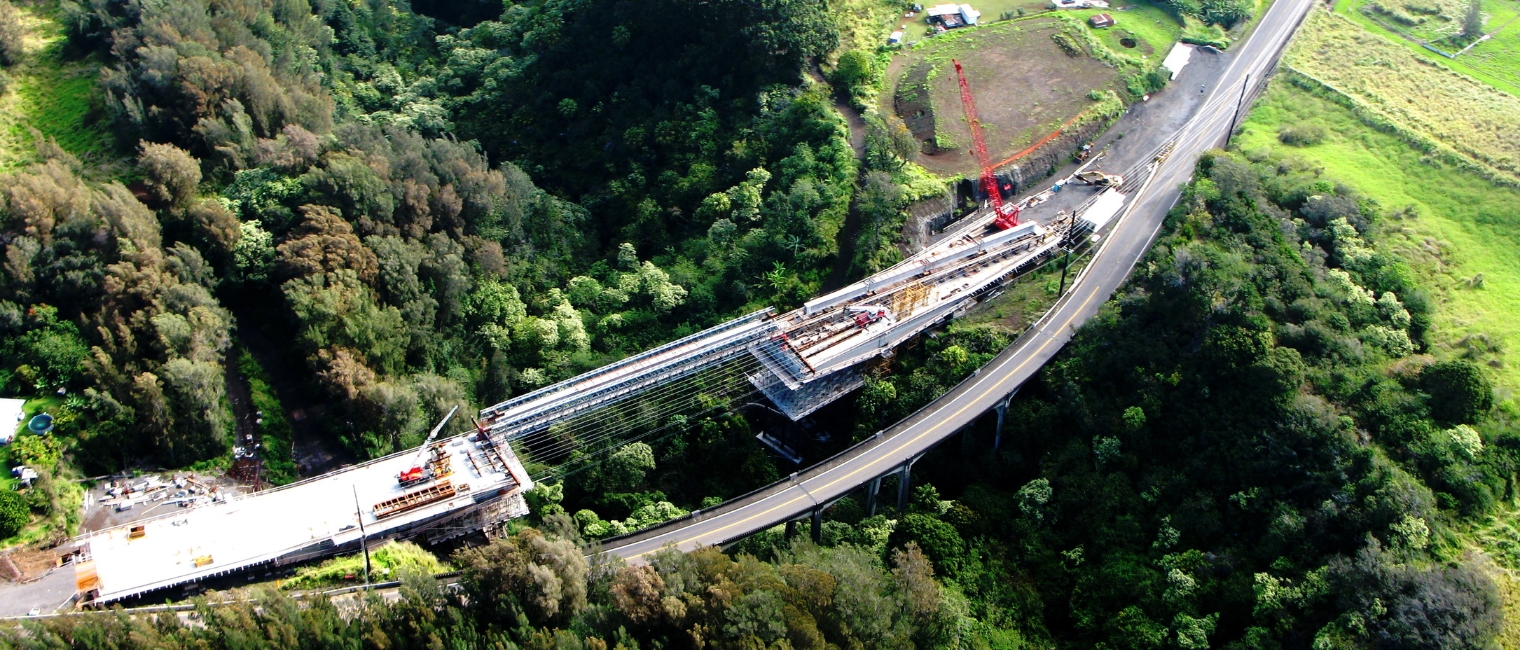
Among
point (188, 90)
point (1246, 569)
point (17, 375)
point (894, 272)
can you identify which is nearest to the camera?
point (1246, 569)

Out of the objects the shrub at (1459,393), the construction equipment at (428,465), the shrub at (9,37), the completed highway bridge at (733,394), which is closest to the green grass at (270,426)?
the completed highway bridge at (733,394)

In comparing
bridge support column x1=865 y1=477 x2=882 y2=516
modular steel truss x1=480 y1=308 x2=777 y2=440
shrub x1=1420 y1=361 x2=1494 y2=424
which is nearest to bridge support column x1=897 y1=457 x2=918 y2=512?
bridge support column x1=865 y1=477 x2=882 y2=516

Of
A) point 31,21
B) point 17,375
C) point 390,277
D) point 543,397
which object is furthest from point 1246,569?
point 31,21

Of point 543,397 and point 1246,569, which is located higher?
point 543,397

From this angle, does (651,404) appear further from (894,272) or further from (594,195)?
(594,195)

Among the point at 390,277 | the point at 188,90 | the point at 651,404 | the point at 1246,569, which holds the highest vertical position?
the point at 188,90

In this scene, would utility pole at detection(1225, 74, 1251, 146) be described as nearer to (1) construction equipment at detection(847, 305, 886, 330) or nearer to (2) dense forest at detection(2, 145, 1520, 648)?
(2) dense forest at detection(2, 145, 1520, 648)
